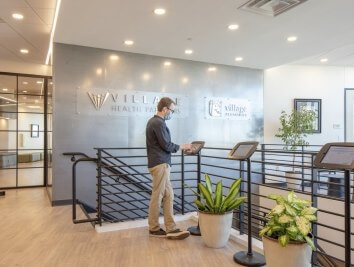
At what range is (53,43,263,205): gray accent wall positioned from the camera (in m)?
5.53

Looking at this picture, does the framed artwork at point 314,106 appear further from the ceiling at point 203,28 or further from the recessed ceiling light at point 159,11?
the recessed ceiling light at point 159,11

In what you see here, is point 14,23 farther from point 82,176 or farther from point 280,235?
point 280,235

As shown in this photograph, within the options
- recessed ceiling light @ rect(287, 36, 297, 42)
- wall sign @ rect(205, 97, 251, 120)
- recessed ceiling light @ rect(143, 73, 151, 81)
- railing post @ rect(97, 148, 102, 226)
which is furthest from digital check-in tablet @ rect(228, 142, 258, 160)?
wall sign @ rect(205, 97, 251, 120)

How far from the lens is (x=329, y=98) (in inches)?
340

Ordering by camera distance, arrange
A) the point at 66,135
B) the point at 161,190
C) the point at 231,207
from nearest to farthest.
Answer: the point at 231,207 < the point at 161,190 < the point at 66,135

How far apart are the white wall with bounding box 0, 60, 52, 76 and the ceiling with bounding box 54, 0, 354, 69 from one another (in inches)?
89.8

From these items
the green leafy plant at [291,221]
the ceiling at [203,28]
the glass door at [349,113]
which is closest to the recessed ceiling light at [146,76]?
the ceiling at [203,28]

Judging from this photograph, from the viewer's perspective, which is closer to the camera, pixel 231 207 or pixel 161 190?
pixel 231 207

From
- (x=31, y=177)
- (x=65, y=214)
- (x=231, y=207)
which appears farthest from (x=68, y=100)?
(x=231, y=207)

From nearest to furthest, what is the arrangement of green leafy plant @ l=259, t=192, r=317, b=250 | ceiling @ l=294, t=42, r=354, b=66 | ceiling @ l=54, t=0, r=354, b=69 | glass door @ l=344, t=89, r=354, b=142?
green leafy plant @ l=259, t=192, r=317, b=250 < ceiling @ l=54, t=0, r=354, b=69 < ceiling @ l=294, t=42, r=354, b=66 < glass door @ l=344, t=89, r=354, b=142

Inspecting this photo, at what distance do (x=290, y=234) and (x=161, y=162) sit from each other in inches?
65.8

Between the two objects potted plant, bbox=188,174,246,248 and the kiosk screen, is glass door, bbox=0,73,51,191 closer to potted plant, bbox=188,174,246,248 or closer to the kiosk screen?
potted plant, bbox=188,174,246,248

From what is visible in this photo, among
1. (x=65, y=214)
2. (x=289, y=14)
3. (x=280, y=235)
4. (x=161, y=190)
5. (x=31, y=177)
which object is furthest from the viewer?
(x=31, y=177)

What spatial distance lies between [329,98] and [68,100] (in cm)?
721
